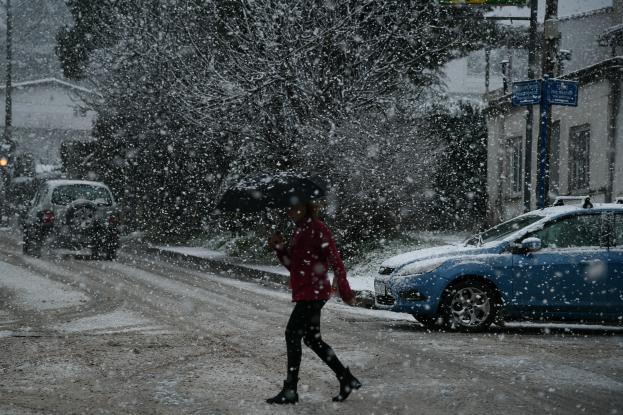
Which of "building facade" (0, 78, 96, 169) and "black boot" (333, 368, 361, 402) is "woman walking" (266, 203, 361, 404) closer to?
"black boot" (333, 368, 361, 402)

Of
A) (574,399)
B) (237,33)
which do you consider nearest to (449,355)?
(574,399)

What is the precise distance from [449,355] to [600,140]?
48.3 feet

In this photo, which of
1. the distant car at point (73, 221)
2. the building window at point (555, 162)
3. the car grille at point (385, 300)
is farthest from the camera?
the building window at point (555, 162)

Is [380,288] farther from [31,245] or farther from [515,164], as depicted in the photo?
[515,164]

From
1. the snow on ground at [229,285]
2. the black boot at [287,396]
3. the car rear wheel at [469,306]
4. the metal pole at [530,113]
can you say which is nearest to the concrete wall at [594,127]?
the metal pole at [530,113]

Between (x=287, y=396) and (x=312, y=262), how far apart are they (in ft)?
3.38

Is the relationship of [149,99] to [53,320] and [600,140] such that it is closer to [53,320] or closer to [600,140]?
[600,140]

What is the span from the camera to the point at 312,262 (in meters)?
7.15

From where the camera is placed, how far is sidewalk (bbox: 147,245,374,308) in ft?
48.1

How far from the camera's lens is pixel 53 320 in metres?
11.7

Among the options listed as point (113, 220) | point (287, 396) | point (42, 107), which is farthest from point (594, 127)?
point (42, 107)

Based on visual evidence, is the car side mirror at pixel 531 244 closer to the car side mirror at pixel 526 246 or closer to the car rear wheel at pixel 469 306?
the car side mirror at pixel 526 246

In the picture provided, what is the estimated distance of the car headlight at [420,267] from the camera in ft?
37.0

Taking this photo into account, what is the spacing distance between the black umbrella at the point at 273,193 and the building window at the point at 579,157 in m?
16.7
